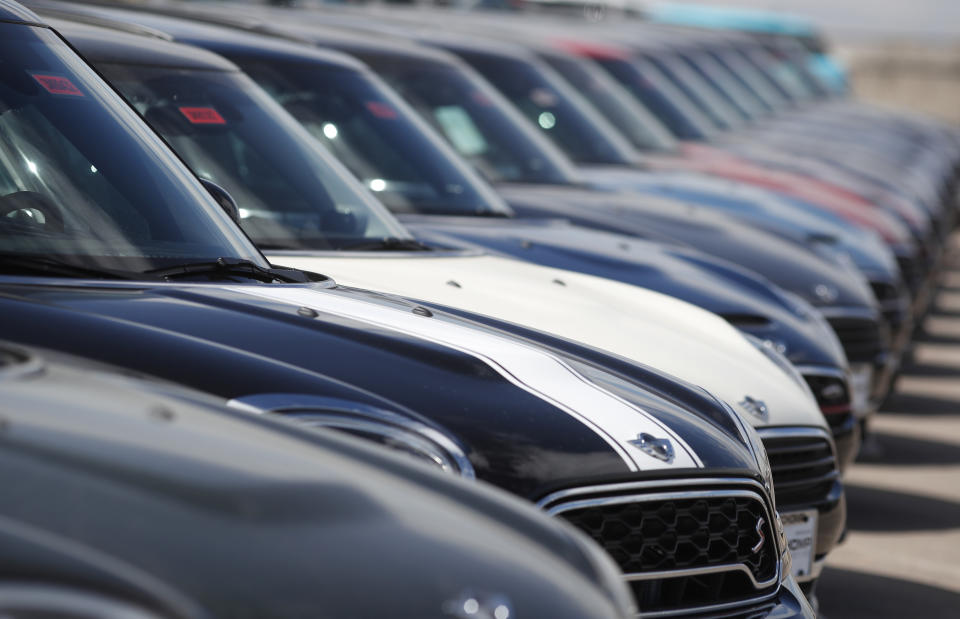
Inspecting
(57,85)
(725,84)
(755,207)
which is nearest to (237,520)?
(57,85)

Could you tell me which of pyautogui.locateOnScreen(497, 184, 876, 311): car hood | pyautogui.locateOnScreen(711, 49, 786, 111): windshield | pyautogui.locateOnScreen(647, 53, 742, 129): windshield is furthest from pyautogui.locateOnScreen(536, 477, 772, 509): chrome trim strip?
pyautogui.locateOnScreen(711, 49, 786, 111): windshield

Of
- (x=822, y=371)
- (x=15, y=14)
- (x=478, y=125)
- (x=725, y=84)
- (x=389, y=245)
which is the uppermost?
(x=15, y=14)

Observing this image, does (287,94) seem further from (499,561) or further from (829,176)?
(829,176)

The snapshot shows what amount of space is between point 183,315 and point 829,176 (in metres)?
9.56

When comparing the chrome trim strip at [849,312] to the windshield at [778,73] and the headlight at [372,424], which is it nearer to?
the headlight at [372,424]

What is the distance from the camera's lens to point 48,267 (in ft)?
11.0

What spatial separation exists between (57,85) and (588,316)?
5.59 feet

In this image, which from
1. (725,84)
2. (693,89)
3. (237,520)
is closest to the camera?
(237,520)

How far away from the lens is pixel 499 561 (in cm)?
208

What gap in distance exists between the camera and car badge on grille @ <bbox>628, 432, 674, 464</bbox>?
3.24 metres

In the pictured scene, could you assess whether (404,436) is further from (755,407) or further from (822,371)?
(822,371)

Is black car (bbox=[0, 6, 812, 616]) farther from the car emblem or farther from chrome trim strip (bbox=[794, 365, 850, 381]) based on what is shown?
the car emblem

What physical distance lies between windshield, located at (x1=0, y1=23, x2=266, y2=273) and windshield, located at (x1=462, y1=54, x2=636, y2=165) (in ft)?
17.8

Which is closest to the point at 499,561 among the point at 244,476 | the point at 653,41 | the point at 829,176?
the point at 244,476
